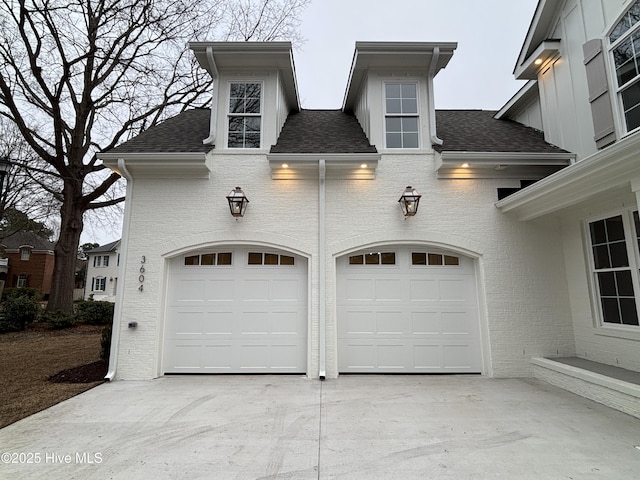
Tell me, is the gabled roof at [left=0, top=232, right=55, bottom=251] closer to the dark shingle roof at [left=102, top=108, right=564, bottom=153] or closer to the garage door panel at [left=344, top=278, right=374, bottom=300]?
the dark shingle roof at [left=102, top=108, right=564, bottom=153]

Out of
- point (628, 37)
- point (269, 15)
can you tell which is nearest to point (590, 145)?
point (628, 37)

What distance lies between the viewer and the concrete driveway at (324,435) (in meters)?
2.76

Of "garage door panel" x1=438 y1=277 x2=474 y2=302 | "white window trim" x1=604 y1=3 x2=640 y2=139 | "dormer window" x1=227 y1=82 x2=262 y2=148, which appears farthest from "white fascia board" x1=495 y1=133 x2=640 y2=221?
"dormer window" x1=227 y1=82 x2=262 y2=148

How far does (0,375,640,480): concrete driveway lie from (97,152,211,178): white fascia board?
366 centimetres

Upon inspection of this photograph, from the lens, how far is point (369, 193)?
19.9 ft

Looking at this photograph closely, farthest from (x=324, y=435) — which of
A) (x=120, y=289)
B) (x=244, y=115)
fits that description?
(x=244, y=115)

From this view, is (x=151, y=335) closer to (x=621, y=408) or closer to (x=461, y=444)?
(x=461, y=444)

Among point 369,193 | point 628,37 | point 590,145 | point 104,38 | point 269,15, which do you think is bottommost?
point 369,193

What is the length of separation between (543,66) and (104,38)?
1252 centimetres

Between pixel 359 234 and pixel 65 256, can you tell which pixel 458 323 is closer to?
pixel 359 234

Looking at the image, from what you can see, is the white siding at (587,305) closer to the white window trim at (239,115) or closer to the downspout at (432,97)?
the downspout at (432,97)

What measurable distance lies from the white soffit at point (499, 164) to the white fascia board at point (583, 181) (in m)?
0.66

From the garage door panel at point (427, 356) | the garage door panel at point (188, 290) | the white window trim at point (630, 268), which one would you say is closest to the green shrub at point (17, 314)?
the garage door panel at point (188, 290)

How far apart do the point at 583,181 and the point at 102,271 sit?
1329 inches
